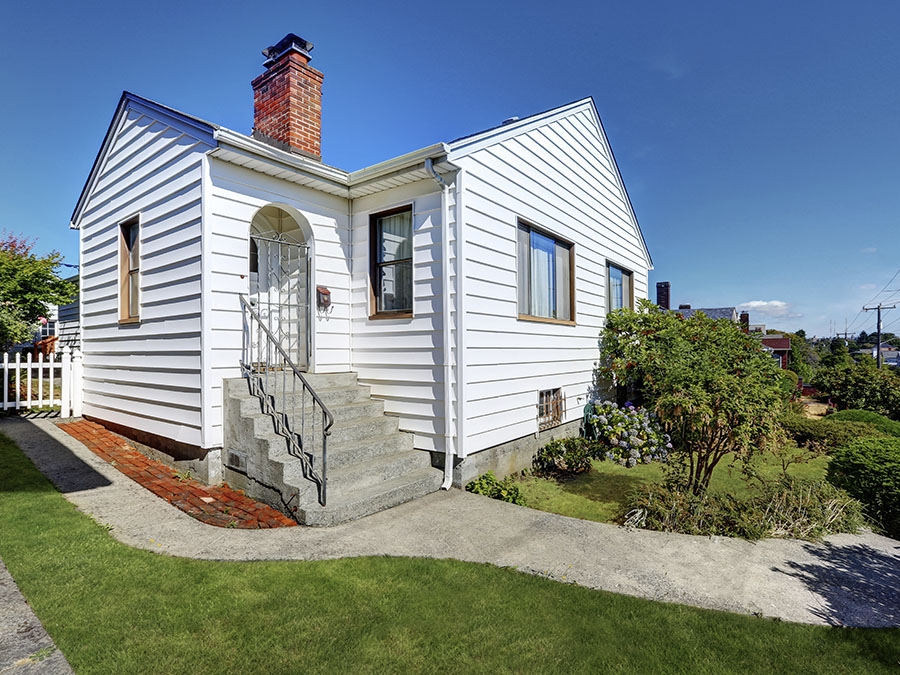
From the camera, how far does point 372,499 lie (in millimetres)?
4559

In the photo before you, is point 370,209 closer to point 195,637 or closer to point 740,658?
point 195,637

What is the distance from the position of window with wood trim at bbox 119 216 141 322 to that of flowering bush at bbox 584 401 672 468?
8.41 m

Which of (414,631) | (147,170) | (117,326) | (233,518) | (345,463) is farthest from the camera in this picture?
(117,326)

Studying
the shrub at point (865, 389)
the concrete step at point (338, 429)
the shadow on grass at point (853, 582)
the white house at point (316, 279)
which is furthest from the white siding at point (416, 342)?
the shrub at point (865, 389)

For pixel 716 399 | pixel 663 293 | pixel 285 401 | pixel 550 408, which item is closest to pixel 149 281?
pixel 285 401

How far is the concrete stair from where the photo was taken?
A: 4418mm

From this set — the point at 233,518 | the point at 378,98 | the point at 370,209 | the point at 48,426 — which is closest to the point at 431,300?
the point at 370,209

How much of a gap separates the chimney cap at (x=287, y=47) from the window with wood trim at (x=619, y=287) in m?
7.42

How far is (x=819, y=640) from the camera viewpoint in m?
2.57

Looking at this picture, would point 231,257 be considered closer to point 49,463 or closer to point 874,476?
Result: point 49,463

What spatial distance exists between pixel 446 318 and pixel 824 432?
869 cm

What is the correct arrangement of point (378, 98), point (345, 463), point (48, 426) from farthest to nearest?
point (378, 98)
point (48, 426)
point (345, 463)

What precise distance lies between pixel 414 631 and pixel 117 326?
24.2 feet

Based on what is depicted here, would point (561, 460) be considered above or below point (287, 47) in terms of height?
below
